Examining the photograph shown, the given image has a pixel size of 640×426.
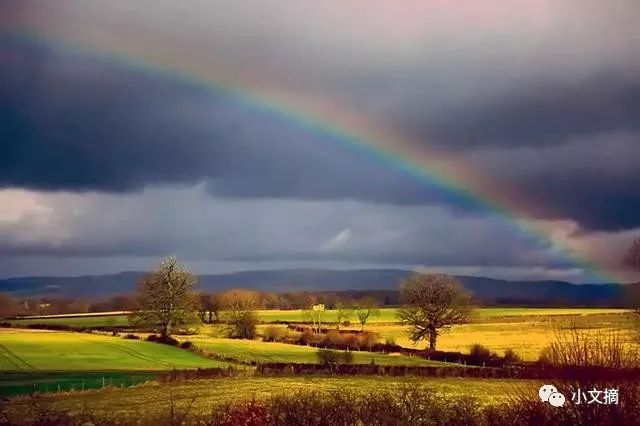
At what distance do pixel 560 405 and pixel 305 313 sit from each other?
11178 centimetres

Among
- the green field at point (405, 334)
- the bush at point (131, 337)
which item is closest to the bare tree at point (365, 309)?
the green field at point (405, 334)

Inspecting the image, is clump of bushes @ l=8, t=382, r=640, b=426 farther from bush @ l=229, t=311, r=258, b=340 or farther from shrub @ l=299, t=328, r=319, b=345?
bush @ l=229, t=311, r=258, b=340

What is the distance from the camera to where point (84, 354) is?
73.3 metres

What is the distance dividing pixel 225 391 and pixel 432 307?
164 feet

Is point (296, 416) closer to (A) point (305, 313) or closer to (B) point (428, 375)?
(B) point (428, 375)

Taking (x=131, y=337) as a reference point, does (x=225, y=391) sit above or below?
below

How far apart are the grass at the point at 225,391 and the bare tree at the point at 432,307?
34.8 m

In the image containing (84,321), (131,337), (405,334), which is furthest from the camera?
(84,321)

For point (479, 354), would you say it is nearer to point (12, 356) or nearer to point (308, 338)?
point (308, 338)

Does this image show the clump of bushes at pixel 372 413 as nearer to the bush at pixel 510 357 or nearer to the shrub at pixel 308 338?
the bush at pixel 510 357

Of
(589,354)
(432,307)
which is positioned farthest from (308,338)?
(589,354)

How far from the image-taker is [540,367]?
14500mm

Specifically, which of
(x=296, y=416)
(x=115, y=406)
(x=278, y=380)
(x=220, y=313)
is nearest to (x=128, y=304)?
(x=220, y=313)

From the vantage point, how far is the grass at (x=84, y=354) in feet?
212
